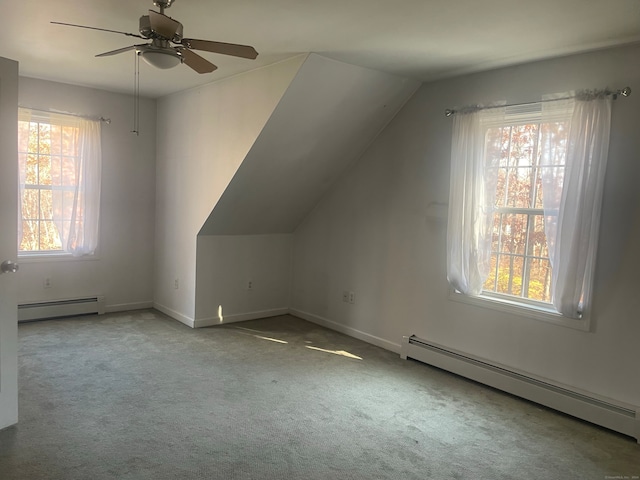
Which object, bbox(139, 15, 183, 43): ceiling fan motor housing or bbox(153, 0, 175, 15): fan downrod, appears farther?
bbox(153, 0, 175, 15): fan downrod

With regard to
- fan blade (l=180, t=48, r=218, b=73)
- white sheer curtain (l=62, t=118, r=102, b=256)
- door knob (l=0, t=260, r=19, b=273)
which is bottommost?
door knob (l=0, t=260, r=19, b=273)

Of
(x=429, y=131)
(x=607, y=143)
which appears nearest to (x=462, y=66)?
(x=429, y=131)

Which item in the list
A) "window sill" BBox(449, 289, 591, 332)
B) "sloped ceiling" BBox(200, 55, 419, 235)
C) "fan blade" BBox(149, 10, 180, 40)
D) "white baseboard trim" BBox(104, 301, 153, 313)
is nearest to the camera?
"fan blade" BBox(149, 10, 180, 40)

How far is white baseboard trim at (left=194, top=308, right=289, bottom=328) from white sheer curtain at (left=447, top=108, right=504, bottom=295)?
2352 mm

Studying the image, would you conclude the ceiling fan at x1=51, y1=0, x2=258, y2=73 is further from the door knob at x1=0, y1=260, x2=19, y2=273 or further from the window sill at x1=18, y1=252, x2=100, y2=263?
the window sill at x1=18, y1=252, x2=100, y2=263

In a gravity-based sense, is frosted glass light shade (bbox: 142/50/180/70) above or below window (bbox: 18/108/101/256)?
above

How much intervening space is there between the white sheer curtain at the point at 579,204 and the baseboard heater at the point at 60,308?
4.49m

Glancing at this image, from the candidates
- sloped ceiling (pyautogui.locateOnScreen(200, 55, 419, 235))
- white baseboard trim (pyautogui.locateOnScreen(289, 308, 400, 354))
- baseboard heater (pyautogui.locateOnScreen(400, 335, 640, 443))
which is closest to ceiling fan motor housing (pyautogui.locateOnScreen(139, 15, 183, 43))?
sloped ceiling (pyautogui.locateOnScreen(200, 55, 419, 235))

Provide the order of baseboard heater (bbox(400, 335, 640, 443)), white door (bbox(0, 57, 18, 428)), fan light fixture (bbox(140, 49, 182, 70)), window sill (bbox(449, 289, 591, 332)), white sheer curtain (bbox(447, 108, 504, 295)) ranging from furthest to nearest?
white sheer curtain (bbox(447, 108, 504, 295)) → window sill (bbox(449, 289, 591, 332)) → baseboard heater (bbox(400, 335, 640, 443)) → white door (bbox(0, 57, 18, 428)) → fan light fixture (bbox(140, 49, 182, 70))

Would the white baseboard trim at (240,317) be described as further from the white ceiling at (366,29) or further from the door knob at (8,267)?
the white ceiling at (366,29)

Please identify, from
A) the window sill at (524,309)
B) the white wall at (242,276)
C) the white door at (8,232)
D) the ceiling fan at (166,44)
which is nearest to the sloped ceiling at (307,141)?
the white wall at (242,276)

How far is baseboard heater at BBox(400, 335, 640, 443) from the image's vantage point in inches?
115

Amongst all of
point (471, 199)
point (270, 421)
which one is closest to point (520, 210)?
point (471, 199)

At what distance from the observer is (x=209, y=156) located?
4.59m
